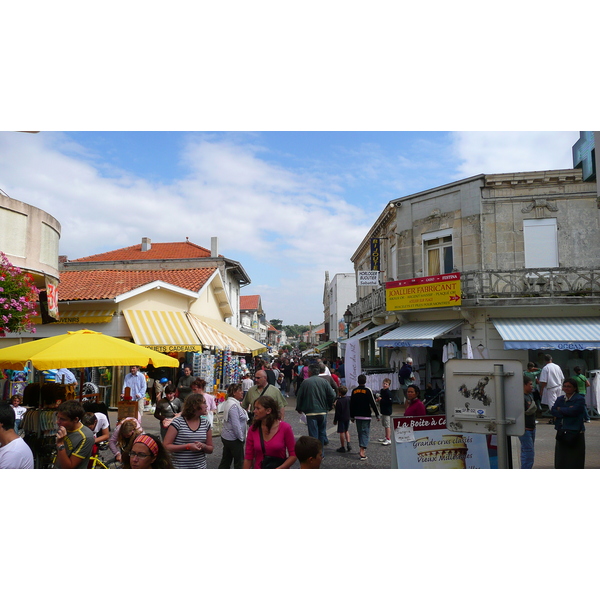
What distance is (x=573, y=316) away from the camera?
16.4m

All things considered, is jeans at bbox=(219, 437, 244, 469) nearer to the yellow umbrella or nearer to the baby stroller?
the yellow umbrella

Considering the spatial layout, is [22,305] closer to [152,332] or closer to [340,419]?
[340,419]

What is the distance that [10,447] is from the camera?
4270mm

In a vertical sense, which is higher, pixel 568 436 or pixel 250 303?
pixel 250 303

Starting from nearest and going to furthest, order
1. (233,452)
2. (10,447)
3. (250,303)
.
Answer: (10,447)
(233,452)
(250,303)

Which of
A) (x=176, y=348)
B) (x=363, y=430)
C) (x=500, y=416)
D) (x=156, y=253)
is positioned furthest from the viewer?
(x=156, y=253)

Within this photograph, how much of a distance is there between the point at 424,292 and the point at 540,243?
4229 mm

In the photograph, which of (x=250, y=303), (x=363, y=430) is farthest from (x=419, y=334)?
(x=250, y=303)

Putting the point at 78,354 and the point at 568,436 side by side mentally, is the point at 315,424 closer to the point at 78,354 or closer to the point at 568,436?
the point at 568,436

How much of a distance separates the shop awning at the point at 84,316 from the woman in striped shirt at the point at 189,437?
1249 centimetres

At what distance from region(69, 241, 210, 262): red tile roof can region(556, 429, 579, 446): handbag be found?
89.9 ft

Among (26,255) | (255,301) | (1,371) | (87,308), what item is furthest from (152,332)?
(255,301)

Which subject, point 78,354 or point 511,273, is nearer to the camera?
point 78,354

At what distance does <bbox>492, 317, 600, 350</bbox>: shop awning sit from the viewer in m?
14.8
